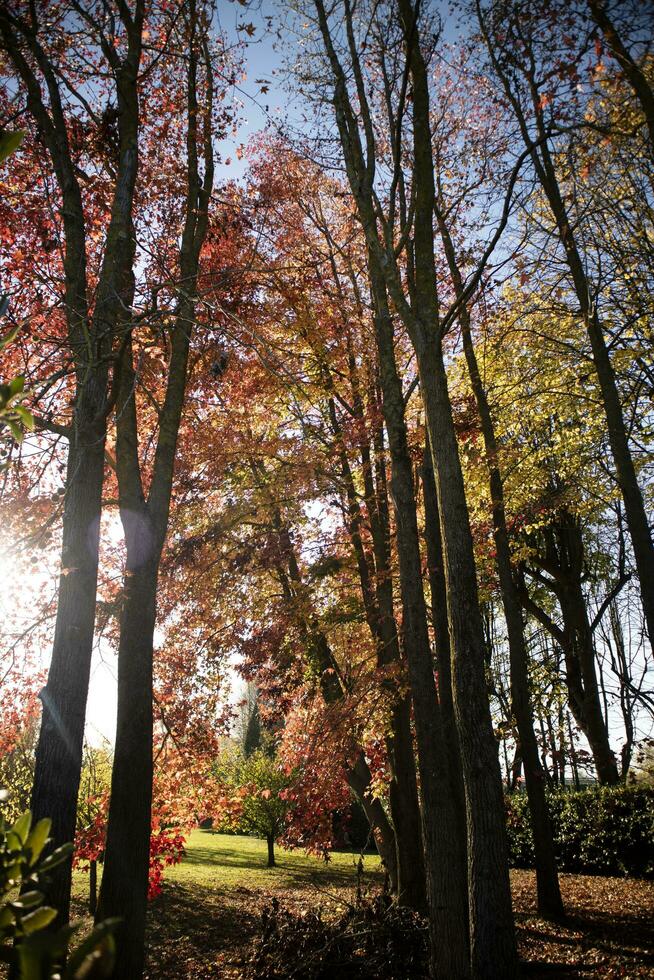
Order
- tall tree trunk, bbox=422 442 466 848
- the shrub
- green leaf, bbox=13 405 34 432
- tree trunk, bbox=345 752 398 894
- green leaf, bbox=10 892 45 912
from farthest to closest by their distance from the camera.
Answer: tree trunk, bbox=345 752 398 894 < tall tree trunk, bbox=422 442 466 848 < the shrub < green leaf, bbox=13 405 34 432 < green leaf, bbox=10 892 45 912

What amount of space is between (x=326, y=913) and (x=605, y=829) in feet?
21.6

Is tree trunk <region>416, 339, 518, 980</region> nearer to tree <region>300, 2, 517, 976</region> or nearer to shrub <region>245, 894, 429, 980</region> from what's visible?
tree <region>300, 2, 517, 976</region>

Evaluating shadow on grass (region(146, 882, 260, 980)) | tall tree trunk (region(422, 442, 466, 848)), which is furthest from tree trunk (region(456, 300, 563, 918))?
shadow on grass (region(146, 882, 260, 980))

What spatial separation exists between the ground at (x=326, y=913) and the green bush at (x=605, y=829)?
24.2 inches

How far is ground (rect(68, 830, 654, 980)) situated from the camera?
6.89 m

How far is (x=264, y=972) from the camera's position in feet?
20.8

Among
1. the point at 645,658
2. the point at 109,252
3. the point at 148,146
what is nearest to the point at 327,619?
the point at 109,252

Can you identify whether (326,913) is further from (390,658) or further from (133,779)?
(133,779)

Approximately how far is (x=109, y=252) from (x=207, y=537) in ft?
16.1

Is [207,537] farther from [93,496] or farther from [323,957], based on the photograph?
[323,957]

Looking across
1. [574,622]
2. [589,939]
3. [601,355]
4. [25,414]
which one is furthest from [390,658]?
[574,622]

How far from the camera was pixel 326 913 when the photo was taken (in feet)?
31.9

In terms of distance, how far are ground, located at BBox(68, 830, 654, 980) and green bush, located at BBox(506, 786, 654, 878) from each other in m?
0.62

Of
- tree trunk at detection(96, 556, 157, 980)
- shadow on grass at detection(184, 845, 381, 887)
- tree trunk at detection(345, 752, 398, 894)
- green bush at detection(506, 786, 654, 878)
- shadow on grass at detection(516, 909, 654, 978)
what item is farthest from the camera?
shadow on grass at detection(184, 845, 381, 887)
